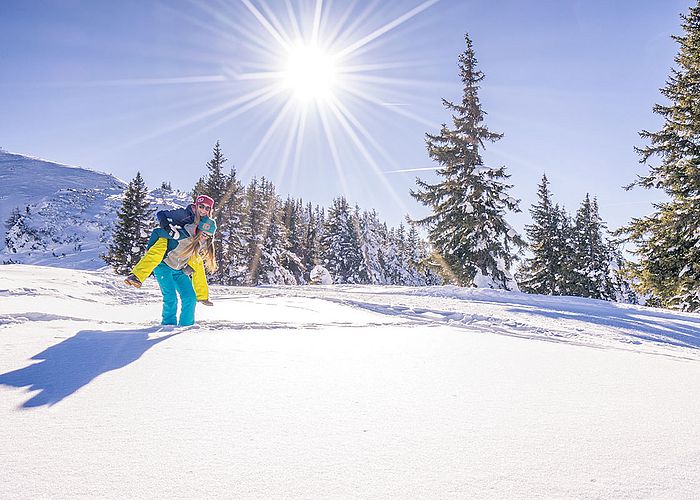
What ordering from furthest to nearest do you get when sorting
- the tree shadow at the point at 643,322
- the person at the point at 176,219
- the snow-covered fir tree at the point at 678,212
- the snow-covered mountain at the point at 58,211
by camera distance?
the snow-covered mountain at the point at 58,211 → the snow-covered fir tree at the point at 678,212 → the tree shadow at the point at 643,322 → the person at the point at 176,219

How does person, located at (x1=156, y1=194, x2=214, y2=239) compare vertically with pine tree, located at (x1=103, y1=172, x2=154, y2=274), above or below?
below

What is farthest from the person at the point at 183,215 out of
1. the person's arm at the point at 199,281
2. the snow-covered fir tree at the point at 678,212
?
the snow-covered fir tree at the point at 678,212

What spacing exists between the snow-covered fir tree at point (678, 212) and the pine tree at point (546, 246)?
18408 mm

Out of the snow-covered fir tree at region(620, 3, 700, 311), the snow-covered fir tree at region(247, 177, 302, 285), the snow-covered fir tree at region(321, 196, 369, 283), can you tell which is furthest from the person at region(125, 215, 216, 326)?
the snow-covered fir tree at region(321, 196, 369, 283)

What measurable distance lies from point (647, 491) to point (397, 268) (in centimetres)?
6576

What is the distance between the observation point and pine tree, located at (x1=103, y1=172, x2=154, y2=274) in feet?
98.4

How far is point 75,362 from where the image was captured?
2.64 m

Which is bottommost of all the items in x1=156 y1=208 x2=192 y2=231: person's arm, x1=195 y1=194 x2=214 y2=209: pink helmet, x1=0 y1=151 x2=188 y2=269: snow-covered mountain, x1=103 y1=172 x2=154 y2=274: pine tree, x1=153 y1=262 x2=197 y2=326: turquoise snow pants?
x1=153 y1=262 x2=197 y2=326: turquoise snow pants

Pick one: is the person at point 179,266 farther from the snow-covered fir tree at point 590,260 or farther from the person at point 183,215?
the snow-covered fir tree at point 590,260

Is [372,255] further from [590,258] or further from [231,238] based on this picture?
[590,258]

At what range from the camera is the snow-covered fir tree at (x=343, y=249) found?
5031 cm

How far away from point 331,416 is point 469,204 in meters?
18.9

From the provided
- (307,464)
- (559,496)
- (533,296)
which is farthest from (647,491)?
(533,296)

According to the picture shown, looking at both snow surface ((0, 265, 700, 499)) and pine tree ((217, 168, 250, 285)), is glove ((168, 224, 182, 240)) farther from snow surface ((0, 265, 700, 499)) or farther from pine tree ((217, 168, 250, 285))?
pine tree ((217, 168, 250, 285))
